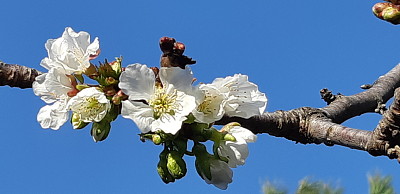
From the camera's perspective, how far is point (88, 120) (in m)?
1.67

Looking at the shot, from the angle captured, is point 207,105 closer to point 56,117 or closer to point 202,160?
point 202,160

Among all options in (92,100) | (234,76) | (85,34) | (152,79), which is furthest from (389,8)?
(85,34)

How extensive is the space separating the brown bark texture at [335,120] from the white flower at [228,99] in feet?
0.62

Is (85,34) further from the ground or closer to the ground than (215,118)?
further from the ground

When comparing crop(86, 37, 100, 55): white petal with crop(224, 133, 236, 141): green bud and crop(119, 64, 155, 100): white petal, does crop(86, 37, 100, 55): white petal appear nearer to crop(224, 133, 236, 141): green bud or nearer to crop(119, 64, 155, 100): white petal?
crop(119, 64, 155, 100): white petal

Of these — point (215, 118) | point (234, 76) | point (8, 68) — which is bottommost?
point (215, 118)

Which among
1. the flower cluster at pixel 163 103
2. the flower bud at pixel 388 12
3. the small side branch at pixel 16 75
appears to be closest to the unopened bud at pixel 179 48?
the flower cluster at pixel 163 103

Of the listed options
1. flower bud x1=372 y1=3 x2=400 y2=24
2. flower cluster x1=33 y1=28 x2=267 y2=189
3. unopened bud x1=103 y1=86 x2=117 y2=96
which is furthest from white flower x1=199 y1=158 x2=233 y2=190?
flower bud x1=372 y1=3 x2=400 y2=24

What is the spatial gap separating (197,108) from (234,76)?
0.15 metres

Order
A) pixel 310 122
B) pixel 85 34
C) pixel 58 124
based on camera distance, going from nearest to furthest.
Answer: pixel 58 124 → pixel 85 34 → pixel 310 122

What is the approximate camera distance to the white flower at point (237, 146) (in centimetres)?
172

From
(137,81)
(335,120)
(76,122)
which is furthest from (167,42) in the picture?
(335,120)

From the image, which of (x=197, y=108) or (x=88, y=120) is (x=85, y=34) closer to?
(x=88, y=120)

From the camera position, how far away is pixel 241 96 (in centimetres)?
171
